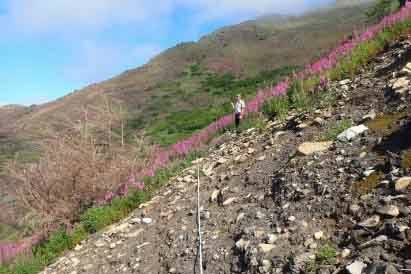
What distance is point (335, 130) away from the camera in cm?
580

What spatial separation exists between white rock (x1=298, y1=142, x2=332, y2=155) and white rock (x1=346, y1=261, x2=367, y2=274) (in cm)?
219

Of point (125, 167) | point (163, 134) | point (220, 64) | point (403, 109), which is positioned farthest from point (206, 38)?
point (403, 109)

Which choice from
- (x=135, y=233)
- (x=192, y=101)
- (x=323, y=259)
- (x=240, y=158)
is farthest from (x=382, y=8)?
A: (x=192, y=101)

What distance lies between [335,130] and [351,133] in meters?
0.44

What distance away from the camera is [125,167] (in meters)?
10.6

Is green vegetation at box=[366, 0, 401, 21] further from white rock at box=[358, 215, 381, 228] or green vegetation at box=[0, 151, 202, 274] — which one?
white rock at box=[358, 215, 381, 228]

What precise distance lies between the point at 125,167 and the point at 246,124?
9.78ft

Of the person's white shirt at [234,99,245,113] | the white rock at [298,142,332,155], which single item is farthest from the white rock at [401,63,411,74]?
the person's white shirt at [234,99,245,113]

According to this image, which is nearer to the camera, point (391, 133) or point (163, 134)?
point (391, 133)

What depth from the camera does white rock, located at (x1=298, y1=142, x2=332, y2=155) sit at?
551cm

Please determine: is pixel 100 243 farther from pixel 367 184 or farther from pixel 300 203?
pixel 367 184

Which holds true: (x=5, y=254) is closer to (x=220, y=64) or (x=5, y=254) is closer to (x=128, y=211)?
(x=128, y=211)

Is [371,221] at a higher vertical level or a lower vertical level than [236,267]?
higher

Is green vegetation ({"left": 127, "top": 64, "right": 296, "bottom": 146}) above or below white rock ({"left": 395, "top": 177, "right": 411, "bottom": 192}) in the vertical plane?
below
